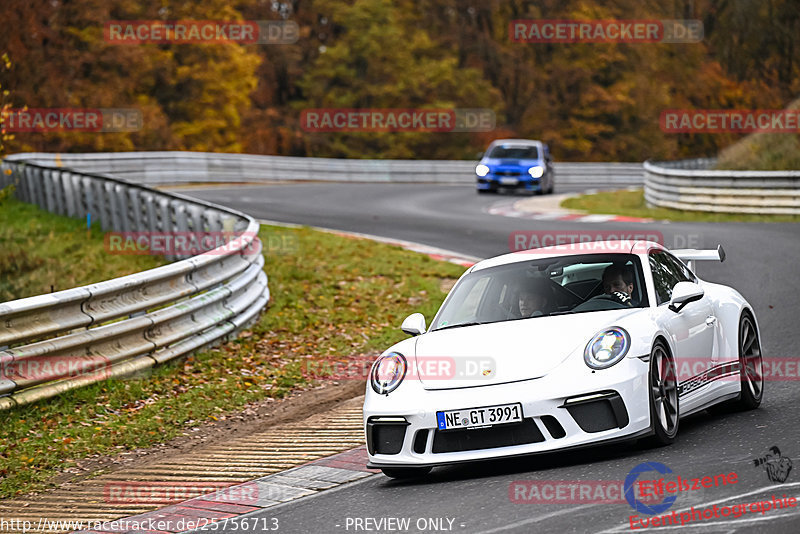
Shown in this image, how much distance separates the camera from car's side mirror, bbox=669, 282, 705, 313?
737 centimetres

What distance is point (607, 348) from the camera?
6766 millimetres

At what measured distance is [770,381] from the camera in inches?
359

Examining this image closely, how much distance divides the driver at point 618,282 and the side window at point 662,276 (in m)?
0.17

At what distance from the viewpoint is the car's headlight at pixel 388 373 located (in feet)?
23.1

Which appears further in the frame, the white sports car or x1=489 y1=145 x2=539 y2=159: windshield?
x1=489 y1=145 x2=539 y2=159: windshield

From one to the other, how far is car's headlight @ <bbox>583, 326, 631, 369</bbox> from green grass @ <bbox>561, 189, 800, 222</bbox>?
57.1ft

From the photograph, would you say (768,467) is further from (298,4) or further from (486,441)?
(298,4)

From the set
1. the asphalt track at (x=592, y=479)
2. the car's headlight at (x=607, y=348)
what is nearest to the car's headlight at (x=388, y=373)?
the asphalt track at (x=592, y=479)

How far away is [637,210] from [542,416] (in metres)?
21.3
